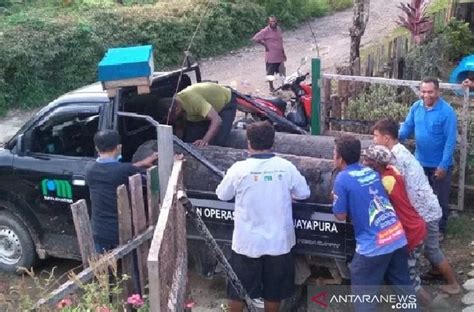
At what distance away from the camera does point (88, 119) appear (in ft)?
21.8

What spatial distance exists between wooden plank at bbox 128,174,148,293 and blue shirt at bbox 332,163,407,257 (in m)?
1.45

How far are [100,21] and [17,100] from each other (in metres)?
2.74

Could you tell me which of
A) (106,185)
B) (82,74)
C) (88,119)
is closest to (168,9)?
(82,74)

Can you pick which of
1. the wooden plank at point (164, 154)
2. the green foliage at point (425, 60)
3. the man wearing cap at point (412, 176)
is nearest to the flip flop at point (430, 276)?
the man wearing cap at point (412, 176)

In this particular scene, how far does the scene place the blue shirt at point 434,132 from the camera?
6531 millimetres

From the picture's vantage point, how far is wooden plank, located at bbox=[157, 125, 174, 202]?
221 inches

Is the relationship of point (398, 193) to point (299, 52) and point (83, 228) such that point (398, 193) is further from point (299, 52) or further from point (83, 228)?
point (299, 52)

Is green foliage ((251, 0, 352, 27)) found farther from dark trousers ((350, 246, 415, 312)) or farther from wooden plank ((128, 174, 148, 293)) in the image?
dark trousers ((350, 246, 415, 312))

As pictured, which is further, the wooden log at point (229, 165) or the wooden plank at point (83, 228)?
the wooden log at point (229, 165)

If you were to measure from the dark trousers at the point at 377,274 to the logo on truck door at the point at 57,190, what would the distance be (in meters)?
2.77

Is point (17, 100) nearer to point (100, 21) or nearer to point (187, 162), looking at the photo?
point (100, 21)

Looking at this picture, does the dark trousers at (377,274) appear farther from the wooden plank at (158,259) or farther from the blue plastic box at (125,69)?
the blue plastic box at (125,69)

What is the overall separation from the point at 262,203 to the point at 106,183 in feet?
4.55

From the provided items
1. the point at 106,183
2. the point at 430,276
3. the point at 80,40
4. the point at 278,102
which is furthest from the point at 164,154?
the point at 80,40
